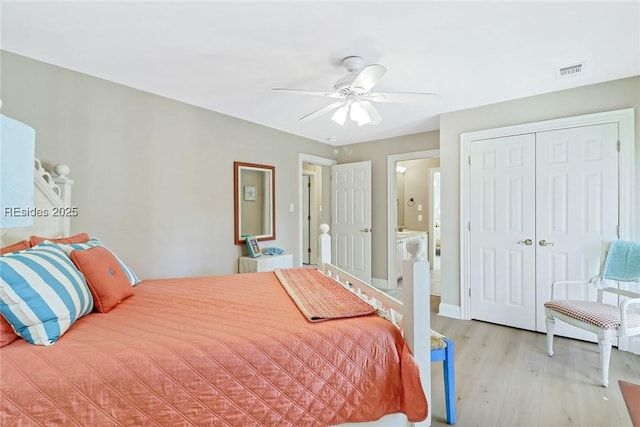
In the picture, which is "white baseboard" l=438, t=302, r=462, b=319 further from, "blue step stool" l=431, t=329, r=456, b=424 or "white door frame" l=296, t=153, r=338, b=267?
"white door frame" l=296, t=153, r=338, b=267

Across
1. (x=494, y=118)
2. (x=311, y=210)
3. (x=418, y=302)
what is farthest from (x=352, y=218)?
(x=418, y=302)

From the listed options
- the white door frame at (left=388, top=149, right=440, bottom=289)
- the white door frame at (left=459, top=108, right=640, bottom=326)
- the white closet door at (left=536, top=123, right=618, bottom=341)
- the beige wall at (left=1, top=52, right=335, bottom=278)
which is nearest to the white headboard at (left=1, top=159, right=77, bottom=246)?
the beige wall at (left=1, top=52, right=335, bottom=278)

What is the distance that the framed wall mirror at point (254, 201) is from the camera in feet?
12.0

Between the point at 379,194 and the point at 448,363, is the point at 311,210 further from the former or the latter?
the point at 448,363

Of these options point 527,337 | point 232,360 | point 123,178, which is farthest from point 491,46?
point 123,178

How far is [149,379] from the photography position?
3.68 feet

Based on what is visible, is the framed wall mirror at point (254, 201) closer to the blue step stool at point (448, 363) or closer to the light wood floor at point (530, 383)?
the light wood floor at point (530, 383)

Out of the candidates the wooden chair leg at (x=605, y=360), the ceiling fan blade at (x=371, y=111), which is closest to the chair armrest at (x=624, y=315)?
the wooden chair leg at (x=605, y=360)

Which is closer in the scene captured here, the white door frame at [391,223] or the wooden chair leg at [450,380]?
the wooden chair leg at [450,380]

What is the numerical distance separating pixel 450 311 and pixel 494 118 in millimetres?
2198

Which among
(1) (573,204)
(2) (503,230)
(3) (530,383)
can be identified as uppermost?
(1) (573,204)

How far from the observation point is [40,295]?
125 centimetres

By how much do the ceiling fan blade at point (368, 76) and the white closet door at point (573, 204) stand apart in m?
2.07

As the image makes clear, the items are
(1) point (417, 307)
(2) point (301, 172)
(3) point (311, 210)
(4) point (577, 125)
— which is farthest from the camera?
(3) point (311, 210)
